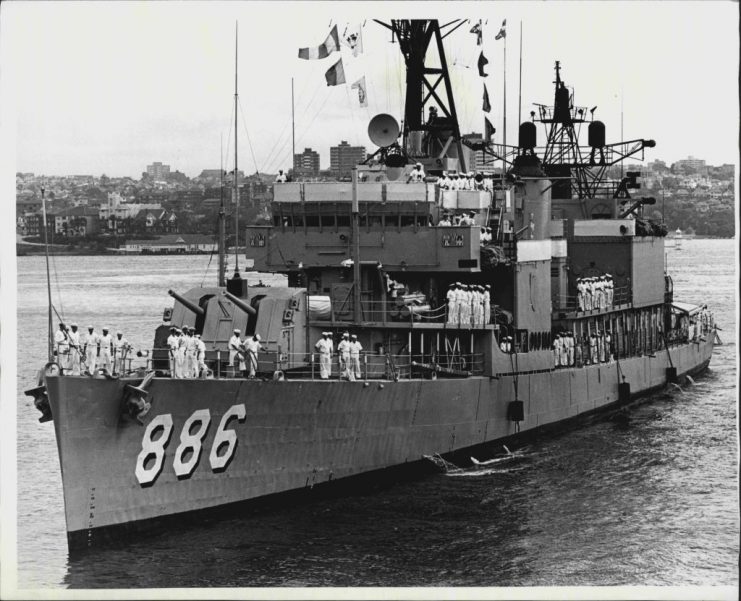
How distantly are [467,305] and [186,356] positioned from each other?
5729mm

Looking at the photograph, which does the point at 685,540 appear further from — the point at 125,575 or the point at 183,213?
the point at 183,213

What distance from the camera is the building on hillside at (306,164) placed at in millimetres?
22625

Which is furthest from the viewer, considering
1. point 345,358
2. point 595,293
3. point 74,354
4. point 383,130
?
point 595,293

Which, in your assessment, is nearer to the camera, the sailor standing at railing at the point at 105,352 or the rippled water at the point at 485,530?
the rippled water at the point at 485,530

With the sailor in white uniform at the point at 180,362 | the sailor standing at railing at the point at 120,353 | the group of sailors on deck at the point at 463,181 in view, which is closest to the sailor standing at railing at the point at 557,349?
the group of sailors on deck at the point at 463,181

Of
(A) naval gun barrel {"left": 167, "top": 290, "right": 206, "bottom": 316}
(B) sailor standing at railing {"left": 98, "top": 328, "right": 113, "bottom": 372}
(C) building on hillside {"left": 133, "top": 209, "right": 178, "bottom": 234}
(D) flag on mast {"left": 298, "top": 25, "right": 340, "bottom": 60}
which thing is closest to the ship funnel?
(D) flag on mast {"left": 298, "top": 25, "right": 340, "bottom": 60}

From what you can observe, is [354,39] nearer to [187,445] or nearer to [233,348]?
[233,348]

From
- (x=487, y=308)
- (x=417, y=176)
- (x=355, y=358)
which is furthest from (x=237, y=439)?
(x=417, y=176)

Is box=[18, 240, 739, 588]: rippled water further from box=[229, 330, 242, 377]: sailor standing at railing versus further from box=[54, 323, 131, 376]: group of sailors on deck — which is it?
box=[54, 323, 131, 376]: group of sailors on deck

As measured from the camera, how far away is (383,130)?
72.0 ft

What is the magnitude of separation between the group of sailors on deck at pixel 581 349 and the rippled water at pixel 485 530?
1.37 metres

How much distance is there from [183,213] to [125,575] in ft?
84.1

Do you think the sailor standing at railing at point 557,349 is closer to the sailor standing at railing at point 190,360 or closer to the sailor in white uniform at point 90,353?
the sailor standing at railing at point 190,360

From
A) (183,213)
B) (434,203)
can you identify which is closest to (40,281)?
(183,213)
